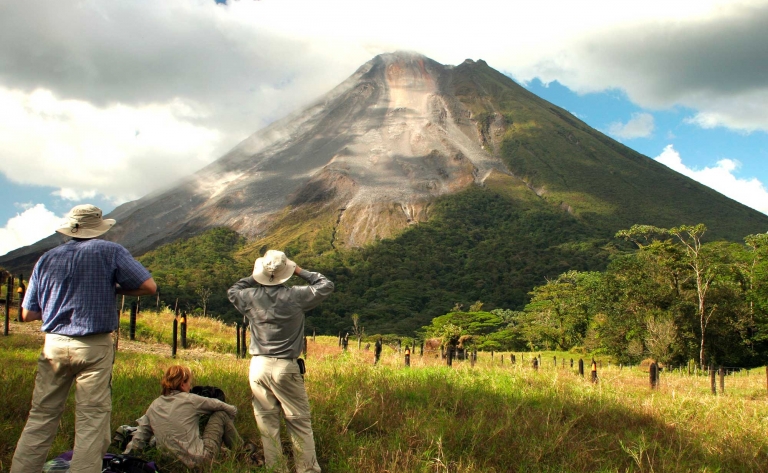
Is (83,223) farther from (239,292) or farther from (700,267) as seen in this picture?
(700,267)

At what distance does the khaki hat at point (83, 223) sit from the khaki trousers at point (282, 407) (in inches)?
60.6

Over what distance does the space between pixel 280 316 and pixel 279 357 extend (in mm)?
314

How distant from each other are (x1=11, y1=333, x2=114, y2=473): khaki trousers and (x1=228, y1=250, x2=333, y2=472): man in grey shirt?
3.59ft

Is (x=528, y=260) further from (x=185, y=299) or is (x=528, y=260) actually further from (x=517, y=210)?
(x=185, y=299)

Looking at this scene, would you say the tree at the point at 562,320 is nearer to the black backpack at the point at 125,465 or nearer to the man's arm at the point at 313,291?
the man's arm at the point at 313,291

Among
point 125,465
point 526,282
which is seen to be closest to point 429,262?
point 526,282

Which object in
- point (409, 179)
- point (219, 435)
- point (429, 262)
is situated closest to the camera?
point (219, 435)

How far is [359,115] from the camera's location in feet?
642

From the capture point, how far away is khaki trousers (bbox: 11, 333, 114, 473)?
3814 mm

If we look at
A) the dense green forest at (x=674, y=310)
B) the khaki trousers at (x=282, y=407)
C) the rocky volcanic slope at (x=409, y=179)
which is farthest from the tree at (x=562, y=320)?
the rocky volcanic slope at (x=409, y=179)

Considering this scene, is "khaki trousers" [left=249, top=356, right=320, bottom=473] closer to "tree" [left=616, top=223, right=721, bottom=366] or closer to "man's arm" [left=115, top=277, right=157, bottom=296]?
"man's arm" [left=115, top=277, right=157, bottom=296]

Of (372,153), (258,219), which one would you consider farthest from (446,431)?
(372,153)

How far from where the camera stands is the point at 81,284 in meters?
3.96

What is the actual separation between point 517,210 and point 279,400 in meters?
145
